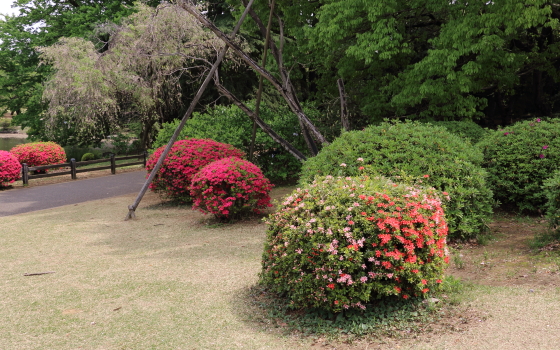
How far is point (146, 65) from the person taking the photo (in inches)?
880

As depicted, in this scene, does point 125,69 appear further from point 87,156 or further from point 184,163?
point 184,163

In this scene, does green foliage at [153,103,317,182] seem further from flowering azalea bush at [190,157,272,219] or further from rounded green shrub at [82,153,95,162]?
rounded green shrub at [82,153,95,162]

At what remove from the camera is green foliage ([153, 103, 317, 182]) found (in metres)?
14.4

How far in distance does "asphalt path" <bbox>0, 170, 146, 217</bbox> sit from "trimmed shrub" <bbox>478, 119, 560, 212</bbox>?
10664 mm

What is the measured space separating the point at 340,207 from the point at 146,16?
67.0ft

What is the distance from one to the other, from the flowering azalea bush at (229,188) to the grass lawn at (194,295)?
469 mm

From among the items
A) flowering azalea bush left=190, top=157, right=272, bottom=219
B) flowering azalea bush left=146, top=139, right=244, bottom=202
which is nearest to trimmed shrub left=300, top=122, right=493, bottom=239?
flowering azalea bush left=190, top=157, right=272, bottom=219

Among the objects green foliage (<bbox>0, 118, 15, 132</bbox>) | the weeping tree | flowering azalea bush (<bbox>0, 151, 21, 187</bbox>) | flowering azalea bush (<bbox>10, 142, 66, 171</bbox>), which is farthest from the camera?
green foliage (<bbox>0, 118, 15, 132</bbox>)

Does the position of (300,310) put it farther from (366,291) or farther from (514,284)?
(514,284)

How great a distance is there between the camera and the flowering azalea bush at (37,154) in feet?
70.2

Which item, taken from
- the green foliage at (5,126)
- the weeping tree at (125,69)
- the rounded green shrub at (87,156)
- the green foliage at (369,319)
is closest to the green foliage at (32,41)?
the rounded green shrub at (87,156)

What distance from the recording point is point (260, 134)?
14.4 m

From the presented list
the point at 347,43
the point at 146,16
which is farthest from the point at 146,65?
the point at 347,43

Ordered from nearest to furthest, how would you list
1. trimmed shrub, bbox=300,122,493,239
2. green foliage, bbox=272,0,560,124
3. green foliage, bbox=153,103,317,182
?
trimmed shrub, bbox=300,122,493,239, green foliage, bbox=272,0,560,124, green foliage, bbox=153,103,317,182
